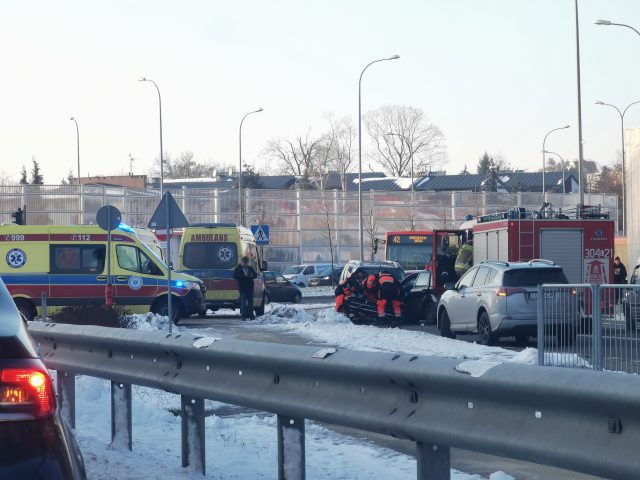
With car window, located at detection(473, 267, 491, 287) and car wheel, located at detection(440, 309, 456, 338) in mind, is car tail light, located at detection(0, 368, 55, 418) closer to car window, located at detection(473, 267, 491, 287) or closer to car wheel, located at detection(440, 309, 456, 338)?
car window, located at detection(473, 267, 491, 287)

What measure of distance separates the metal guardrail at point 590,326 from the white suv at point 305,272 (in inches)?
1940

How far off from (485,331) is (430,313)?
7.38 metres

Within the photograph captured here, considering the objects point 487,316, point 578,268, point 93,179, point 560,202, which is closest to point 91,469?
point 487,316

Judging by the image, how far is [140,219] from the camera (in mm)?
64250

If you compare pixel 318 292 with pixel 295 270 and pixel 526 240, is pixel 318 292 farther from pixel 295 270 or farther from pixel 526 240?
pixel 526 240

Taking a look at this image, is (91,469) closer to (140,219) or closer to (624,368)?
(624,368)

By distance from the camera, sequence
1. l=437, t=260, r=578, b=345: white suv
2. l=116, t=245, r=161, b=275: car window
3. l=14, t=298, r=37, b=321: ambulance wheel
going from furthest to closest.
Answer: l=116, t=245, r=161, b=275: car window < l=14, t=298, r=37, b=321: ambulance wheel < l=437, t=260, r=578, b=345: white suv

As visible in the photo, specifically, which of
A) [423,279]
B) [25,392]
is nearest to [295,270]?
[423,279]

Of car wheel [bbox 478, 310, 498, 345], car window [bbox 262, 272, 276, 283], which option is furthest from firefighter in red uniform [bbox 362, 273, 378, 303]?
car window [bbox 262, 272, 276, 283]

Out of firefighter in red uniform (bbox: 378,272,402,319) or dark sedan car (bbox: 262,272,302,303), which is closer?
firefighter in red uniform (bbox: 378,272,402,319)

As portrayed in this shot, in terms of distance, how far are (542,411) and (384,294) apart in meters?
22.9

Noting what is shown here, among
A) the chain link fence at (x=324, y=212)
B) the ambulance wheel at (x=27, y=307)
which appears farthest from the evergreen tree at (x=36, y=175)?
the ambulance wheel at (x=27, y=307)

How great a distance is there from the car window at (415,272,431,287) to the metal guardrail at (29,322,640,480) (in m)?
20.1

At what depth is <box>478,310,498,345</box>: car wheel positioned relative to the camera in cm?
2072
